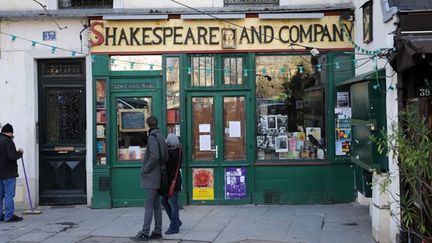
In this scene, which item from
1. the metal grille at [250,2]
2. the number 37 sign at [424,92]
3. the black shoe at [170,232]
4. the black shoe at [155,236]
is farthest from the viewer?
the metal grille at [250,2]

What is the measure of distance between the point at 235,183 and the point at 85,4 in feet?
16.2

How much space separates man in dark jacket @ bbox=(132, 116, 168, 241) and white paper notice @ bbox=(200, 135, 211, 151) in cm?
290

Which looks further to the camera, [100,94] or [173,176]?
[100,94]

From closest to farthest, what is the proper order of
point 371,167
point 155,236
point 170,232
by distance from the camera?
point 371,167 < point 155,236 < point 170,232

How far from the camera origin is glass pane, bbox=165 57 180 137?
11812 mm

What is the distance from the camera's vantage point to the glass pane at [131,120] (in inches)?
467

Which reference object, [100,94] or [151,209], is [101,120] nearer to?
[100,94]

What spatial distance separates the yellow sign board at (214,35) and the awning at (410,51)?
3952mm

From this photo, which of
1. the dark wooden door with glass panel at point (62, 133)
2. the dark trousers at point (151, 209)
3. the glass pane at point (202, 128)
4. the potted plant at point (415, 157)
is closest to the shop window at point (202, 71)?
the glass pane at point (202, 128)

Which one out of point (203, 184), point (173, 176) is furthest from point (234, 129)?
point (173, 176)

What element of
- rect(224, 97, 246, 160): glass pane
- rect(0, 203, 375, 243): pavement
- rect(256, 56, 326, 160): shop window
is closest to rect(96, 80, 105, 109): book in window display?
rect(0, 203, 375, 243): pavement

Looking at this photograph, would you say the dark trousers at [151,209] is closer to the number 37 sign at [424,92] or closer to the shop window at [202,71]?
the shop window at [202,71]

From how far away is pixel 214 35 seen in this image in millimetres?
11719

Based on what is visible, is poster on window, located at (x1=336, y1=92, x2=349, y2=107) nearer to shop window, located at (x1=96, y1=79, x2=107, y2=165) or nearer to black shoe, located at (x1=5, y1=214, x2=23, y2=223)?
shop window, located at (x1=96, y1=79, x2=107, y2=165)
